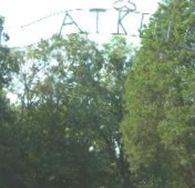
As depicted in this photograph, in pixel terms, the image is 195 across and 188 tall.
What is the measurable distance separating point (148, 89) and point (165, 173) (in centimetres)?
553

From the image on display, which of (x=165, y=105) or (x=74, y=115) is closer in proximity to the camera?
(x=165, y=105)

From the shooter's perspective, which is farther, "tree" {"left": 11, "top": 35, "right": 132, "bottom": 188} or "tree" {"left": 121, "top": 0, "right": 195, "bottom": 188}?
"tree" {"left": 11, "top": 35, "right": 132, "bottom": 188}

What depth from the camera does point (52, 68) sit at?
166 feet

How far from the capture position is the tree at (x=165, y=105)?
38.6m

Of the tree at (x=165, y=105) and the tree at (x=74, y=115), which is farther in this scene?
the tree at (x=74, y=115)

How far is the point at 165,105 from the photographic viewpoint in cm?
4022

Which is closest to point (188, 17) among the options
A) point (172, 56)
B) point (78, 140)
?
point (172, 56)

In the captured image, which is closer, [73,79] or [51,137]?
[51,137]

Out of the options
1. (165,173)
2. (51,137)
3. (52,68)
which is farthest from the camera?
(52,68)

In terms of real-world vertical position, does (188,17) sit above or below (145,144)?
above

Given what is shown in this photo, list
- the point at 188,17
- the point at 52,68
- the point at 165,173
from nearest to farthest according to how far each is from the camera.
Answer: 1. the point at 188,17
2. the point at 165,173
3. the point at 52,68

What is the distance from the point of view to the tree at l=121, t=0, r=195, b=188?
3856 centimetres

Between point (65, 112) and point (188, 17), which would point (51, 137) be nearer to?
point (65, 112)

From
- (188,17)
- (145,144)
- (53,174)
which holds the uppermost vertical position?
(188,17)
